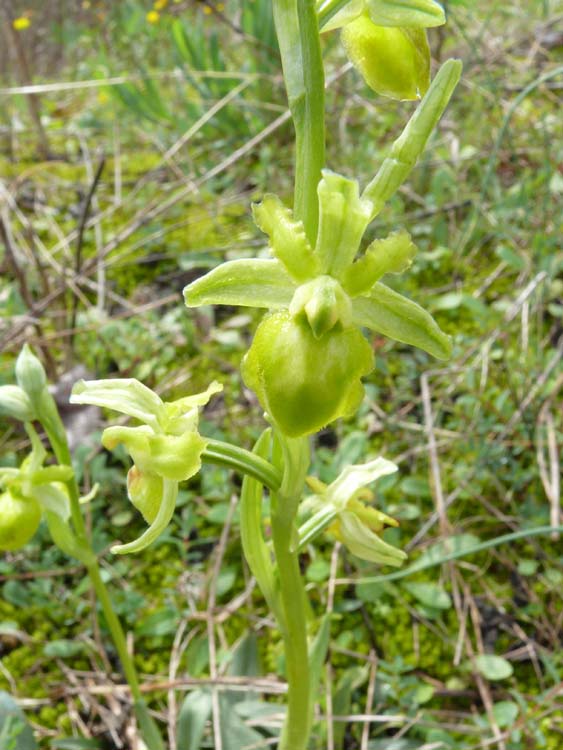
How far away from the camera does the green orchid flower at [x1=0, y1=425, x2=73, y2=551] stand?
1188 millimetres

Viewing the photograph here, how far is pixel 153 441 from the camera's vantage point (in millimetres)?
935

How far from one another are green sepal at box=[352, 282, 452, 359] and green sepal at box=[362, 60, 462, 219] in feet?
0.31

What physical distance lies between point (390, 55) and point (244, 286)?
0.35m

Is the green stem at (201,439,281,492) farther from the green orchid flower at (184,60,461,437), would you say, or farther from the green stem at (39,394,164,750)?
the green stem at (39,394,164,750)

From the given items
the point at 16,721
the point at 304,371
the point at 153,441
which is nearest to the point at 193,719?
the point at 16,721

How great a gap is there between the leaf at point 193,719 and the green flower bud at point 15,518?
40 cm

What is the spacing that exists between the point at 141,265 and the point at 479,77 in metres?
1.41

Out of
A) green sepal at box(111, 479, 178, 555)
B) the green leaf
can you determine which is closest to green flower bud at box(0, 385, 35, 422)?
green sepal at box(111, 479, 178, 555)

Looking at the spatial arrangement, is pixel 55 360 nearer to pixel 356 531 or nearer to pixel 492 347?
pixel 492 347

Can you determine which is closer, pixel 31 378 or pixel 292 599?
pixel 292 599

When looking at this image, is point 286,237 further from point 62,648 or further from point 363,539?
point 62,648

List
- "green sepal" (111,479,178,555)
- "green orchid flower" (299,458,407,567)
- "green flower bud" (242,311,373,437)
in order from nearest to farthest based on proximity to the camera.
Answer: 1. "green flower bud" (242,311,373,437)
2. "green sepal" (111,479,178,555)
3. "green orchid flower" (299,458,407,567)

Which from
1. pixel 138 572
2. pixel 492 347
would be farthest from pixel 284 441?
pixel 492 347

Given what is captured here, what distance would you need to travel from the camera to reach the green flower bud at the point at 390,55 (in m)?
0.96
